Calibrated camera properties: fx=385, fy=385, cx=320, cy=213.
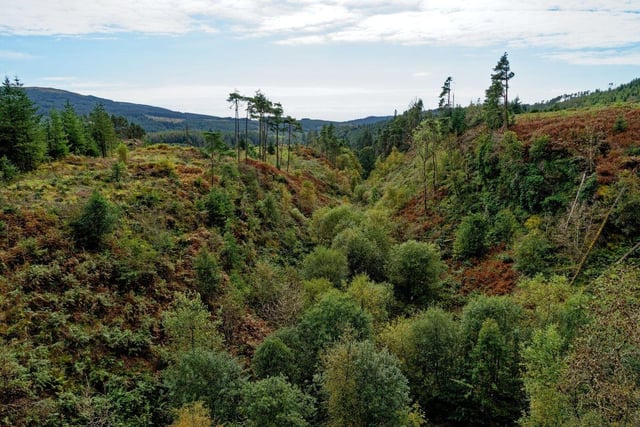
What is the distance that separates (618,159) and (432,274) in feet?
87.2

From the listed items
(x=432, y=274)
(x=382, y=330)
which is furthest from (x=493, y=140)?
(x=382, y=330)

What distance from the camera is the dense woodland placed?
20.8 meters

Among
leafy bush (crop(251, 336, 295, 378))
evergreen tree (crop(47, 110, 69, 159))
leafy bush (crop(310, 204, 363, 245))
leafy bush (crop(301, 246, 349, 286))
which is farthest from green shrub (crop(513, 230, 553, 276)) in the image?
evergreen tree (crop(47, 110, 69, 159))

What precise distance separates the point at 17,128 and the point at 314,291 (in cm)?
3466

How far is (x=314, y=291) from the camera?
35.9 meters

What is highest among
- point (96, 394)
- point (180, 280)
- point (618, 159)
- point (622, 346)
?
point (618, 159)

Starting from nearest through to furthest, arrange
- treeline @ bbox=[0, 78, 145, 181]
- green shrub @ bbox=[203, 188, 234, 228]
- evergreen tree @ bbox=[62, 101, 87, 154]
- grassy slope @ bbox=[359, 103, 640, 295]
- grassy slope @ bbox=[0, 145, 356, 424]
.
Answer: grassy slope @ bbox=[0, 145, 356, 424]
treeline @ bbox=[0, 78, 145, 181]
grassy slope @ bbox=[359, 103, 640, 295]
green shrub @ bbox=[203, 188, 234, 228]
evergreen tree @ bbox=[62, 101, 87, 154]

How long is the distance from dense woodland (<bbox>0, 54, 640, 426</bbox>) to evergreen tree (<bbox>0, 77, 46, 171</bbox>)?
16 cm

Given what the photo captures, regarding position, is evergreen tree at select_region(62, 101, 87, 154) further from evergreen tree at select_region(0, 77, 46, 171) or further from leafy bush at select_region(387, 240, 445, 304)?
leafy bush at select_region(387, 240, 445, 304)

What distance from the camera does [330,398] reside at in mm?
21938

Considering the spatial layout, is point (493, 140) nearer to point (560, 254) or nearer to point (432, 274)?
point (560, 254)

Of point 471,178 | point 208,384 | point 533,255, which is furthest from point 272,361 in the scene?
point 471,178

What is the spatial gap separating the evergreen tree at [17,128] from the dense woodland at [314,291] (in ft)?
0.52

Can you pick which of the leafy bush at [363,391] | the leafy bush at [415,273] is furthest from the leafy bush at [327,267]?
the leafy bush at [363,391]
